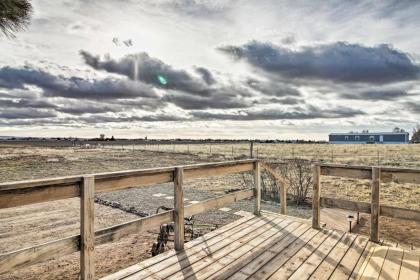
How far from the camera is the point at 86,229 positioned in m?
3.43

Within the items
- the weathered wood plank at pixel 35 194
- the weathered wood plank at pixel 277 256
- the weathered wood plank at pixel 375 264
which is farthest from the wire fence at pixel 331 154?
the weathered wood plank at pixel 35 194

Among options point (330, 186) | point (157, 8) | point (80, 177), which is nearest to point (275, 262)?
point (80, 177)

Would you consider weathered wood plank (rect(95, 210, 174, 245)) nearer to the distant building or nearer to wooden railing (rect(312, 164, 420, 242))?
wooden railing (rect(312, 164, 420, 242))

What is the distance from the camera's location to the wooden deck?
3.84 metres

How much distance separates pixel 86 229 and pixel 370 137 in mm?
172489

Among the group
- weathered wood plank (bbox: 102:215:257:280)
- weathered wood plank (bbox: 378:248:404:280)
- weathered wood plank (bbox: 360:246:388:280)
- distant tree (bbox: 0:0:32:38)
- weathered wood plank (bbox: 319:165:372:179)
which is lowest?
weathered wood plank (bbox: 102:215:257:280)

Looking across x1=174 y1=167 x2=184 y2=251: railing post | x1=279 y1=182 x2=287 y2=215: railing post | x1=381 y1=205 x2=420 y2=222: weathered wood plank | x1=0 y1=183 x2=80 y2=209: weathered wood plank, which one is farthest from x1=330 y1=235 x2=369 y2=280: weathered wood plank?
x1=0 y1=183 x2=80 y2=209: weathered wood plank

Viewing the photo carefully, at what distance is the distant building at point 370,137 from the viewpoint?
5768 inches

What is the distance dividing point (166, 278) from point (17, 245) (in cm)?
528

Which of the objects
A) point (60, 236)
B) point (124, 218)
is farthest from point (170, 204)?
point (60, 236)

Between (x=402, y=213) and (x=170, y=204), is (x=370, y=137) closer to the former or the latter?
(x=170, y=204)

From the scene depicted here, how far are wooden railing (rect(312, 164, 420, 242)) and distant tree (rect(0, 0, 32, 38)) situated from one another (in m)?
5.89

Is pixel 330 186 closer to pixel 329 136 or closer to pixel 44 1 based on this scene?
pixel 44 1

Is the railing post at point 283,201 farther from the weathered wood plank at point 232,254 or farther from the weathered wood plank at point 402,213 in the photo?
the weathered wood plank at point 402,213
